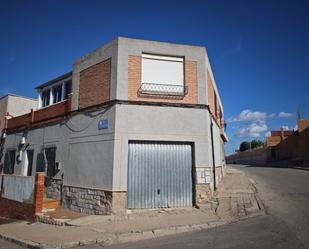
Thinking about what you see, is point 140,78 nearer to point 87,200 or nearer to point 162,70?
point 162,70

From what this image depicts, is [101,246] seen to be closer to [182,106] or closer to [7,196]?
[182,106]

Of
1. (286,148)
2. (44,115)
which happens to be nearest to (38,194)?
(44,115)

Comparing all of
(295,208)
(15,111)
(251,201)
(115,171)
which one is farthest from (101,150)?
(15,111)

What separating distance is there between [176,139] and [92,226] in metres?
4.43

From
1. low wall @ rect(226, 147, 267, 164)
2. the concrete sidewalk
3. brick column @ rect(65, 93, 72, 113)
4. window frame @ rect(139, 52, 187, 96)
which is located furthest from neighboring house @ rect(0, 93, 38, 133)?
low wall @ rect(226, 147, 267, 164)

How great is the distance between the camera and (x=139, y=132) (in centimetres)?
1039

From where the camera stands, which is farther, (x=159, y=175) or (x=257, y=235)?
(x=159, y=175)

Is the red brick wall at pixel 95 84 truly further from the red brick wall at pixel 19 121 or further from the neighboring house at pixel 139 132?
the red brick wall at pixel 19 121

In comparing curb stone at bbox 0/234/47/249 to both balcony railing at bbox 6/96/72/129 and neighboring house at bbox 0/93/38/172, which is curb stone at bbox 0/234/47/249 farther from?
neighboring house at bbox 0/93/38/172

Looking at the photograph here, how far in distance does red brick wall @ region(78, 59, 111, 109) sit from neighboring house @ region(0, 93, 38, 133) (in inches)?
374

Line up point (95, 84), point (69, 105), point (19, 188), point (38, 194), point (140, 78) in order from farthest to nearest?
1. point (69, 105)
2. point (19, 188)
3. point (95, 84)
4. point (140, 78)
5. point (38, 194)

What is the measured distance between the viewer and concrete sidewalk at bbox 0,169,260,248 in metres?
7.04

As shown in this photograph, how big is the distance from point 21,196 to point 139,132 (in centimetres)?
605

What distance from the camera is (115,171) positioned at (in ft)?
32.5
